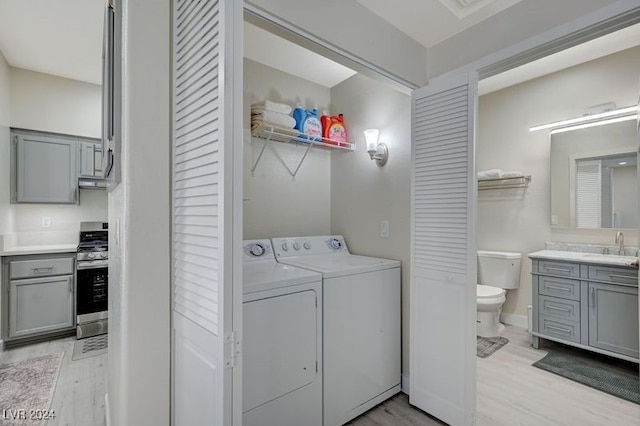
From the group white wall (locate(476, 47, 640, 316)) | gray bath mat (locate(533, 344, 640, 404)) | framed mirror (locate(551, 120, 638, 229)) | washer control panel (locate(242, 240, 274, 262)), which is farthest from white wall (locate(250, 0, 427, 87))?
gray bath mat (locate(533, 344, 640, 404))

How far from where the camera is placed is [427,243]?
1.98 m

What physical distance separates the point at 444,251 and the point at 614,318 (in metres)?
1.77

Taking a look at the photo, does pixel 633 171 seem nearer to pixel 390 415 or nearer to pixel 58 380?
pixel 390 415

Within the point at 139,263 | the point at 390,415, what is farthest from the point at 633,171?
the point at 139,263

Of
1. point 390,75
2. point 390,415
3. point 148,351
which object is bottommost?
point 390,415

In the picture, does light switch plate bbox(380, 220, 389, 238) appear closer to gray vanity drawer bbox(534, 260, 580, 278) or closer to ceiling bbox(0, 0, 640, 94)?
ceiling bbox(0, 0, 640, 94)

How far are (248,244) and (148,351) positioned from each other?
3.71 ft

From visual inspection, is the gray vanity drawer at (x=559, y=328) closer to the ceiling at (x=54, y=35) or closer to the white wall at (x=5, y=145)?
the ceiling at (x=54, y=35)

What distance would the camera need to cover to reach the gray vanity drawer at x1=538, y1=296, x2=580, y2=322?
2.66m

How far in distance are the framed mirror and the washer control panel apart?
2.90 metres

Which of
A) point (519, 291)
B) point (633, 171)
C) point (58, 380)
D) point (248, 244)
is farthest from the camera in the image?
point (519, 291)

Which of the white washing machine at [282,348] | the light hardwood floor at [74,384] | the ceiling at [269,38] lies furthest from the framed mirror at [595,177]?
the light hardwood floor at [74,384]

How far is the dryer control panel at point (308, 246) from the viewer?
2287 mm

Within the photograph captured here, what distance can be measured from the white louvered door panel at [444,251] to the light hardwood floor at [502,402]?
0.83 feet
